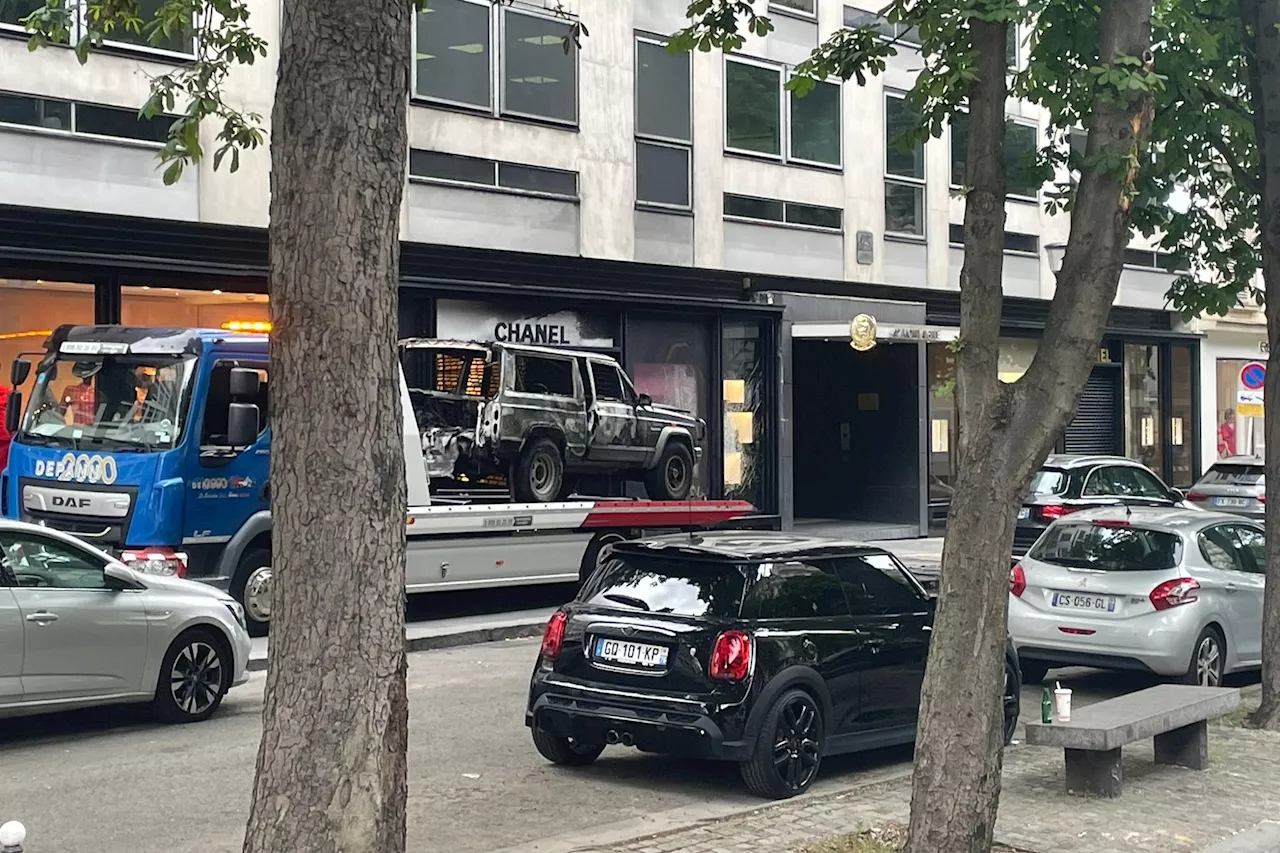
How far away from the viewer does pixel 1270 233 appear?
11594 millimetres

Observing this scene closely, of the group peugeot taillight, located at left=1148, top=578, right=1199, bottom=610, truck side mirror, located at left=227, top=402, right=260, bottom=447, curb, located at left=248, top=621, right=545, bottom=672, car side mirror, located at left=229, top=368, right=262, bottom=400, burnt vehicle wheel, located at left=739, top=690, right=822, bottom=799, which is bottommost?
curb, located at left=248, top=621, right=545, bottom=672

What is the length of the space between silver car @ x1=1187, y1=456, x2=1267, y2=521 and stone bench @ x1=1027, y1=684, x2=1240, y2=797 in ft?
49.4

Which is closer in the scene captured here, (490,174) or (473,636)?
(473,636)

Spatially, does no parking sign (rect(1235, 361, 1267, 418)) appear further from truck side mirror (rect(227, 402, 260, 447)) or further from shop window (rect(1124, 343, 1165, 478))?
truck side mirror (rect(227, 402, 260, 447))

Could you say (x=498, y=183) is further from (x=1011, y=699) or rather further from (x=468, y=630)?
(x=1011, y=699)

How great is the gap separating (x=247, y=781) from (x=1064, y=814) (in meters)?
4.65

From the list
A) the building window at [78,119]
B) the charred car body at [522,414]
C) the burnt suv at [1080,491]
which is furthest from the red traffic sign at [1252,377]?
the building window at [78,119]

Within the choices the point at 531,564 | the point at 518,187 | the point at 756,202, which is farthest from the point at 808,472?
the point at 531,564

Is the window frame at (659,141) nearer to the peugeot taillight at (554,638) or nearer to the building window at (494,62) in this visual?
the building window at (494,62)

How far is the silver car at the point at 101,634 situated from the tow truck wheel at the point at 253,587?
3.05 metres

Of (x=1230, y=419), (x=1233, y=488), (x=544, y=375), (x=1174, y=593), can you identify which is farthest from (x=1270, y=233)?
(x=1230, y=419)

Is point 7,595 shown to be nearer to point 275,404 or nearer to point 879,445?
point 275,404

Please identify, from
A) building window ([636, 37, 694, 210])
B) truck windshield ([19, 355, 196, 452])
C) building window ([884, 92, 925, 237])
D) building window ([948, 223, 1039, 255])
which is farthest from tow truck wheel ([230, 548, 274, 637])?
building window ([948, 223, 1039, 255])

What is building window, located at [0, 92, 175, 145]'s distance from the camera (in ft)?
59.9
